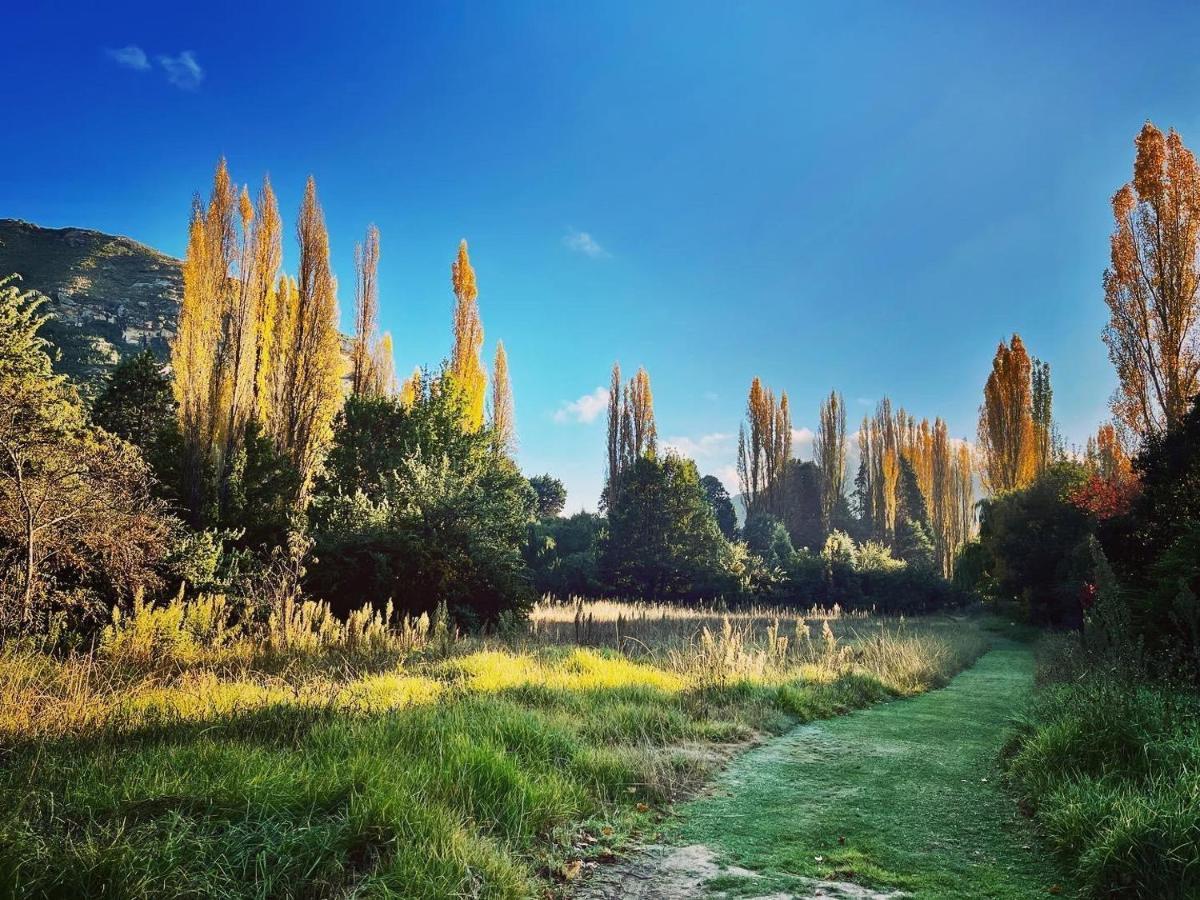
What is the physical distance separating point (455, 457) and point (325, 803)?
41.1 ft

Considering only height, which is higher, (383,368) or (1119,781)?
(383,368)

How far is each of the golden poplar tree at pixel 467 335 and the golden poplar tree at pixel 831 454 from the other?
25551 mm

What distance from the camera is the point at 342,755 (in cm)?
384

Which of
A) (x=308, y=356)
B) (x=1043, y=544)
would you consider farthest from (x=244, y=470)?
(x=1043, y=544)

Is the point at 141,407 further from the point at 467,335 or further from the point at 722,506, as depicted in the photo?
the point at 722,506

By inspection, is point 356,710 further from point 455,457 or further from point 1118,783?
point 455,457

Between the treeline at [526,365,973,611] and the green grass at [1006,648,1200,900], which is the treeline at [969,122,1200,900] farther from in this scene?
the treeline at [526,365,973,611]

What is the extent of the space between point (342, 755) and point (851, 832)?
10.2 ft

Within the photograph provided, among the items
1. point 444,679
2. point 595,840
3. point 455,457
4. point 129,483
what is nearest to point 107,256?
point 455,457

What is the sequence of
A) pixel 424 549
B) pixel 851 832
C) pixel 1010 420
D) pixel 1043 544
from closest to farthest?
pixel 851 832
pixel 424 549
pixel 1043 544
pixel 1010 420

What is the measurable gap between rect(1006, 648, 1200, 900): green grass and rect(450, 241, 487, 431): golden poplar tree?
2162 cm

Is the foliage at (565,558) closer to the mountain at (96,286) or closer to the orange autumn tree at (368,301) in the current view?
the orange autumn tree at (368,301)

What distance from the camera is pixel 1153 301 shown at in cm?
1833

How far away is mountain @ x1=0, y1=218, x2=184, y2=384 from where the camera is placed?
3424 centimetres
